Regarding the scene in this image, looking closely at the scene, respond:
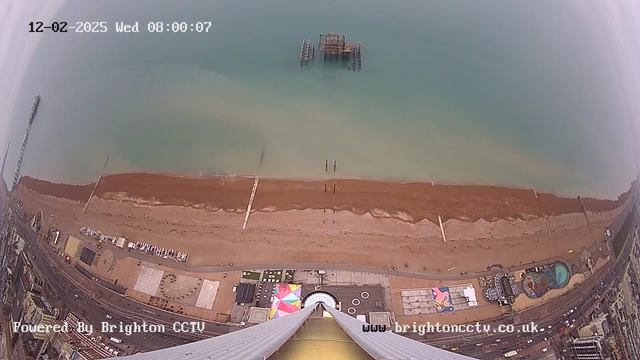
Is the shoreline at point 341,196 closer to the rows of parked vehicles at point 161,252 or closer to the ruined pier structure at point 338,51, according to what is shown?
the rows of parked vehicles at point 161,252

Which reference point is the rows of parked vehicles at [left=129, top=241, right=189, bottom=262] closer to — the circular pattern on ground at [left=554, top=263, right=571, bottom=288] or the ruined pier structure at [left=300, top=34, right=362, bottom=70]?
the ruined pier structure at [left=300, top=34, right=362, bottom=70]

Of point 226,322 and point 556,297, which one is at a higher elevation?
point 556,297

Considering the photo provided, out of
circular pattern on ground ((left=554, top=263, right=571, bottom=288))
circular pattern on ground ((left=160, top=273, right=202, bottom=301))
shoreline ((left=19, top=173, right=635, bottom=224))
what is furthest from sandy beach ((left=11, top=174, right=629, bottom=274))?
circular pattern on ground ((left=160, top=273, right=202, bottom=301))

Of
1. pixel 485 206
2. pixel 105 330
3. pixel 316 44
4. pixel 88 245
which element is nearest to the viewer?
pixel 105 330

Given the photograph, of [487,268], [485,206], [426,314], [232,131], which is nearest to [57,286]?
[232,131]

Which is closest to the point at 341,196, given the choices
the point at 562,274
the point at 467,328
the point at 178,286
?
the point at 467,328

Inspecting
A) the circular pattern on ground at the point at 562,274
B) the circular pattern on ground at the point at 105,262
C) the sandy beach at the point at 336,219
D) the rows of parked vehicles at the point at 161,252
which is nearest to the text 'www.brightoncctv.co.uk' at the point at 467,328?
the circular pattern on ground at the point at 562,274

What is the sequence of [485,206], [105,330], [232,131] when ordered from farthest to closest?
[232,131]
[485,206]
[105,330]

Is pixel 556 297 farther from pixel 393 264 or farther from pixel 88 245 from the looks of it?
pixel 88 245
